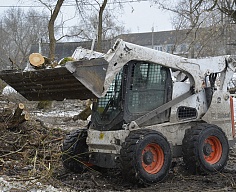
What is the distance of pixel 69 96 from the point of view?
651 centimetres

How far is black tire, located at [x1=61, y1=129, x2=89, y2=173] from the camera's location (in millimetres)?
7250

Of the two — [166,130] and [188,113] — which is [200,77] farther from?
[166,130]

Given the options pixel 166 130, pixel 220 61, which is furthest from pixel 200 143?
pixel 220 61

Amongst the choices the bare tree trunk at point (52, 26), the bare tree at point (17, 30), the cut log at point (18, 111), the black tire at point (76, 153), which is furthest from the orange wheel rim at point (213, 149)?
the bare tree at point (17, 30)

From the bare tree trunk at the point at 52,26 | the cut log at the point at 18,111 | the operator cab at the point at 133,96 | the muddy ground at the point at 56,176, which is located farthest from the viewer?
the bare tree trunk at the point at 52,26

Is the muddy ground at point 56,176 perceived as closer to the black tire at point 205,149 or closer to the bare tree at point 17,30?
the black tire at point 205,149

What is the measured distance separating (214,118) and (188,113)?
601mm

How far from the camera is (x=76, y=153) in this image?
23.8 feet

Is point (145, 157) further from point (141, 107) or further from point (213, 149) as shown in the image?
point (213, 149)

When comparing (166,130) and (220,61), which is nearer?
(166,130)

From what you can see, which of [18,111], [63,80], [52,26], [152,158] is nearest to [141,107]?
[152,158]

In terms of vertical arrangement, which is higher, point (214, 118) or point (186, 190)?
point (214, 118)

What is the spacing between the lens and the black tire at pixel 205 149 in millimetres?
6977

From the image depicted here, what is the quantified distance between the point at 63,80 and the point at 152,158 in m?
1.81
